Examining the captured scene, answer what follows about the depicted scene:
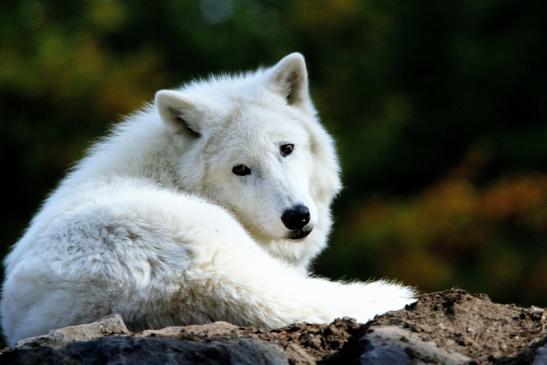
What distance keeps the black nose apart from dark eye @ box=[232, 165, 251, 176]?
0.43m

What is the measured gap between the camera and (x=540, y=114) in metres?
25.5

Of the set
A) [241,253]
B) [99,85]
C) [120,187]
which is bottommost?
[241,253]

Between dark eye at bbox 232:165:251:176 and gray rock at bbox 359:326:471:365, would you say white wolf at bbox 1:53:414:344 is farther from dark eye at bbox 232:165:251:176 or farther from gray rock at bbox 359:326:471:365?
gray rock at bbox 359:326:471:365

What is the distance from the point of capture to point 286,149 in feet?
23.0

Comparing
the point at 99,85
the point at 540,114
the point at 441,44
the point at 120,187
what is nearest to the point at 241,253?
the point at 120,187

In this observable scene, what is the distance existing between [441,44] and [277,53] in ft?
14.3

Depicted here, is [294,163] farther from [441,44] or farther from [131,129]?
[441,44]

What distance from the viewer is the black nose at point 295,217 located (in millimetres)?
6570

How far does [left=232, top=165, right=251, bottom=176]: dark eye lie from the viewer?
6.84 m

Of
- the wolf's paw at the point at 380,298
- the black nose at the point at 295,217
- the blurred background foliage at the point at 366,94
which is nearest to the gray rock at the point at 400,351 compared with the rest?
the wolf's paw at the point at 380,298

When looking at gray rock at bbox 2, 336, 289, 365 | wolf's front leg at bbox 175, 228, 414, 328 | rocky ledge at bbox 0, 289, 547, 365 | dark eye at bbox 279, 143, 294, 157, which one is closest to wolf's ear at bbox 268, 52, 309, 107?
dark eye at bbox 279, 143, 294, 157

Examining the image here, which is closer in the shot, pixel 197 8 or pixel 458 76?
pixel 458 76

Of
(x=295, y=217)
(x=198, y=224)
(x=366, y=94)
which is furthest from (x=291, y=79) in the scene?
(x=366, y=94)

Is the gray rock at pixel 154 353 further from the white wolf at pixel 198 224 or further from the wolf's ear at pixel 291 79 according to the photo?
the wolf's ear at pixel 291 79
